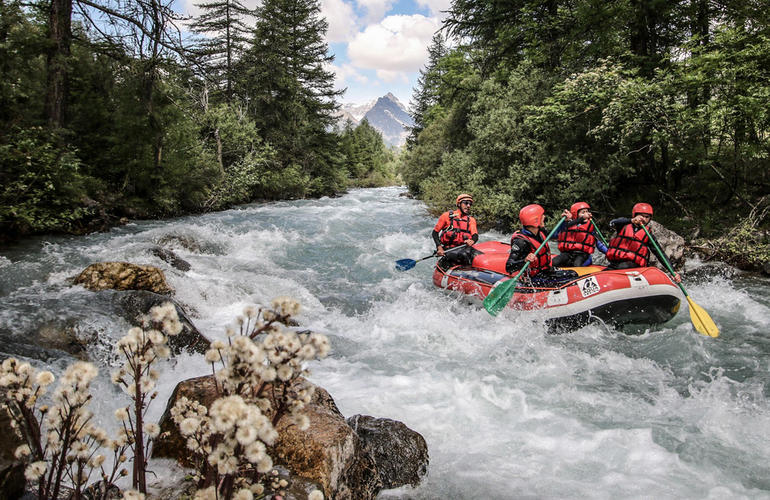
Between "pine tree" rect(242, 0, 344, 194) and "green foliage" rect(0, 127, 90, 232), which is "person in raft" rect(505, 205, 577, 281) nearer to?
"green foliage" rect(0, 127, 90, 232)

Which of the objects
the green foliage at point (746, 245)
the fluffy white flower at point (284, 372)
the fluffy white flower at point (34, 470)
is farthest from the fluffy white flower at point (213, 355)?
the green foliage at point (746, 245)

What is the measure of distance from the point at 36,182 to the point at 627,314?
38.1ft

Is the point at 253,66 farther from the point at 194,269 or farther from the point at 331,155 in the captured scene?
the point at 194,269

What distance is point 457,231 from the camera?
29.5ft

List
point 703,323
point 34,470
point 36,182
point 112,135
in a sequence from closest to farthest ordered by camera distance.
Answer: point 34,470
point 703,323
point 36,182
point 112,135

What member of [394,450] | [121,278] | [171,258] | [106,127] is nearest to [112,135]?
[106,127]

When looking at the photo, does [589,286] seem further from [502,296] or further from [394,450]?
[394,450]

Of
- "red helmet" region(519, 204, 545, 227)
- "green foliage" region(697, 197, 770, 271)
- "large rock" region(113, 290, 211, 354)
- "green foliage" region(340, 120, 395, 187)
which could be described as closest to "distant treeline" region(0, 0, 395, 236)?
"large rock" region(113, 290, 211, 354)

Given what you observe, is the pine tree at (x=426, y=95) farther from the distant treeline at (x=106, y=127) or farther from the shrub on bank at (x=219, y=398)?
the shrub on bank at (x=219, y=398)

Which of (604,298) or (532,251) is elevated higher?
(532,251)

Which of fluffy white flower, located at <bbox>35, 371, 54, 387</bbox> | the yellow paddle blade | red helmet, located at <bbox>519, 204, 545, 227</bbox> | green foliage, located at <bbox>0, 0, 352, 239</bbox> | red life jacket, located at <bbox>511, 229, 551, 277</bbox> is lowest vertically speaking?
the yellow paddle blade

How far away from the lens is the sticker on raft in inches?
239

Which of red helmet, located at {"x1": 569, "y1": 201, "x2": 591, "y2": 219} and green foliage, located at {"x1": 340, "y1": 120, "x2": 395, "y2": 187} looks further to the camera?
green foliage, located at {"x1": 340, "y1": 120, "x2": 395, "y2": 187}

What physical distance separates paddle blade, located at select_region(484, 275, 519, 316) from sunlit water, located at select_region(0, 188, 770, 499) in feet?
0.98
